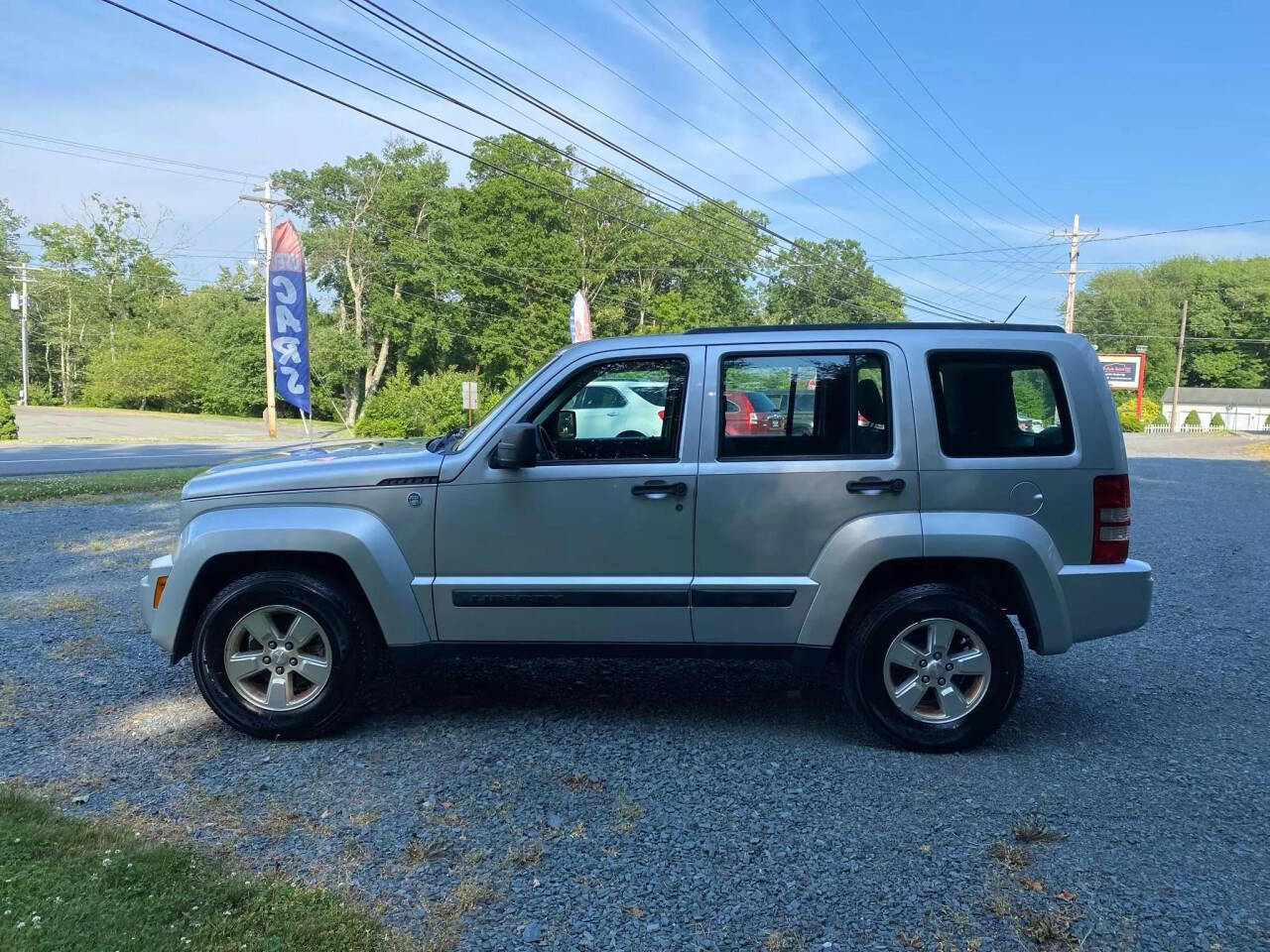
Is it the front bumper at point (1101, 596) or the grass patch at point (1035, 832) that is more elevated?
the front bumper at point (1101, 596)

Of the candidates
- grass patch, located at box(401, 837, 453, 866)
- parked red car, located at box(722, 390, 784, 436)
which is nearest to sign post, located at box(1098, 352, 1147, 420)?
parked red car, located at box(722, 390, 784, 436)

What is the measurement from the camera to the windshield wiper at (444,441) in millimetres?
4473

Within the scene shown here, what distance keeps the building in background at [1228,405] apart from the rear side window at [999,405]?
9552 cm

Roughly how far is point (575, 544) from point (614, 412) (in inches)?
26.3

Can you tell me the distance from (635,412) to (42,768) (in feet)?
9.89

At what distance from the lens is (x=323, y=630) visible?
4188 millimetres

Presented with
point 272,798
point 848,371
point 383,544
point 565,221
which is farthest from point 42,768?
point 565,221

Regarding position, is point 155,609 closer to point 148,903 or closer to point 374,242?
point 148,903

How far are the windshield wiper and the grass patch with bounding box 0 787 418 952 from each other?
203 cm

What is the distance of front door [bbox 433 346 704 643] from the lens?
4.16 meters

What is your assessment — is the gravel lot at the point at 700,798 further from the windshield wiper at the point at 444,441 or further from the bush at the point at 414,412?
the bush at the point at 414,412

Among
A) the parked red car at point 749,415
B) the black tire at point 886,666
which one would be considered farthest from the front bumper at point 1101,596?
the parked red car at point 749,415

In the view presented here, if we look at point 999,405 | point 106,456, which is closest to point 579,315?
point 106,456

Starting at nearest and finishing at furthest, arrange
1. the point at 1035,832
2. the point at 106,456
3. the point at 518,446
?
the point at 1035,832, the point at 518,446, the point at 106,456
